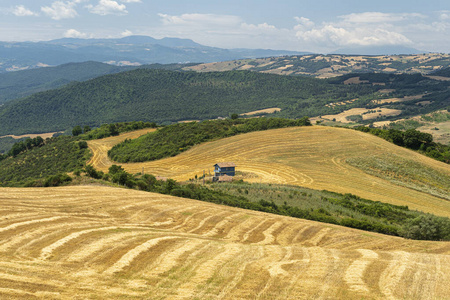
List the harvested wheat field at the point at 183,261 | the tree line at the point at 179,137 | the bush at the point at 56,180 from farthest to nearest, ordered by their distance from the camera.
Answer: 1. the tree line at the point at 179,137
2. the bush at the point at 56,180
3. the harvested wheat field at the point at 183,261

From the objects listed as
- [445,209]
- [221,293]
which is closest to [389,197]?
[445,209]

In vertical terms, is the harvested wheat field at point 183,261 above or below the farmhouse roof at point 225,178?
above

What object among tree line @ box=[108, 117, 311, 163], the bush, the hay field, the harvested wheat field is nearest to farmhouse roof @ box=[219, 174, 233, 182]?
the hay field

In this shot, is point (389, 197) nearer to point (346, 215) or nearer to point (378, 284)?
point (346, 215)

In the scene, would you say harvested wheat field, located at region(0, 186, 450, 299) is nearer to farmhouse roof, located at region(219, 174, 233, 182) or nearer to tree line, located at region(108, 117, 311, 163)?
farmhouse roof, located at region(219, 174, 233, 182)

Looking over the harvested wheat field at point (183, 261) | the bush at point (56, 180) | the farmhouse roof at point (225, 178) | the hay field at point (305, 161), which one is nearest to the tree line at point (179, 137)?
the hay field at point (305, 161)

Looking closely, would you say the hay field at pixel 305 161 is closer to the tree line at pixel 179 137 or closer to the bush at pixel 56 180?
the tree line at pixel 179 137

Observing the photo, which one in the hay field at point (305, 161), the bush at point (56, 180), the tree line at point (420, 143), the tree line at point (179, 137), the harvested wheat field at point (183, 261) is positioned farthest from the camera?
the tree line at point (179, 137)

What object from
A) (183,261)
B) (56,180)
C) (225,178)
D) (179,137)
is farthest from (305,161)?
(183,261)
